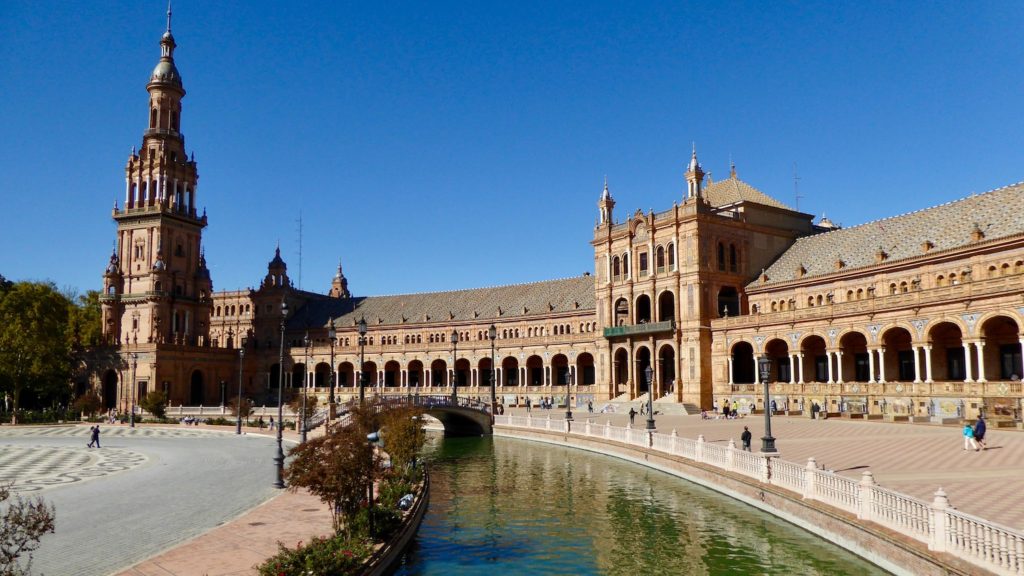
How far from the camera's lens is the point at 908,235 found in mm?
56469

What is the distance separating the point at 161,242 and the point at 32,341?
20168mm

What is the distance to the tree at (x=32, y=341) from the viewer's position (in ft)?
248

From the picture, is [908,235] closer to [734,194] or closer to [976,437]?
[734,194]

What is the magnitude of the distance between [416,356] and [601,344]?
29.3 metres

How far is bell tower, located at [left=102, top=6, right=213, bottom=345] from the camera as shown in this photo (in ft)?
303

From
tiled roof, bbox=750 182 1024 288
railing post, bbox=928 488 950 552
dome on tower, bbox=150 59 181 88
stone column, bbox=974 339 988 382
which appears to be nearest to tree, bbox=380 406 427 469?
railing post, bbox=928 488 950 552

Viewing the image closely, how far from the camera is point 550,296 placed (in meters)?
90.4

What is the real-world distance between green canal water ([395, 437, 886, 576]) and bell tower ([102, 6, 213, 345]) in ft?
230

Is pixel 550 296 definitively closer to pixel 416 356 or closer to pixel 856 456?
pixel 416 356

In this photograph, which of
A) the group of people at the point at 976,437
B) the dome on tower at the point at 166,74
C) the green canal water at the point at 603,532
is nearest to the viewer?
the green canal water at the point at 603,532

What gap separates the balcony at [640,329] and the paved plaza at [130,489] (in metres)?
34.3

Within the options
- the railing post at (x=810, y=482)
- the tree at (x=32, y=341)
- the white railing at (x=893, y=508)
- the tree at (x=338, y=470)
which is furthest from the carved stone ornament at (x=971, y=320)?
the tree at (x=32, y=341)

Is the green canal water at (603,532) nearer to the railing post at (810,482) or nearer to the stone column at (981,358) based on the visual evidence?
the railing post at (810,482)

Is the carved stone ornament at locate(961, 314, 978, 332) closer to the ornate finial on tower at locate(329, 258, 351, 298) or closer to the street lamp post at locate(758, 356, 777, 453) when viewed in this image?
the street lamp post at locate(758, 356, 777, 453)
